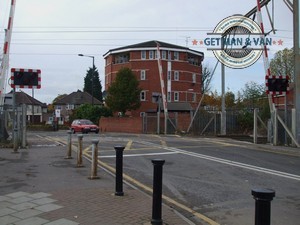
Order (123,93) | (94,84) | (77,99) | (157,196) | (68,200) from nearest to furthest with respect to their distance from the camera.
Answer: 1. (157,196)
2. (68,200)
3. (123,93)
4. (77,99)
5. (94,84)

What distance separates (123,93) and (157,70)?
11.0 metres

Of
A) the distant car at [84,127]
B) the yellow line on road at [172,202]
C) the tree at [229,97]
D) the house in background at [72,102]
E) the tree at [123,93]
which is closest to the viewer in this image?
the yellow line on road at [172,202]

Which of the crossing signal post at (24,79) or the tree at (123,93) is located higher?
the tree at (123,93)

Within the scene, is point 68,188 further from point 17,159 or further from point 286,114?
point 286,114

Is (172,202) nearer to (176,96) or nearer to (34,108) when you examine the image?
(176,96)

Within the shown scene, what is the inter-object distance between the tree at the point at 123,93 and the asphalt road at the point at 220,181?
131 feet

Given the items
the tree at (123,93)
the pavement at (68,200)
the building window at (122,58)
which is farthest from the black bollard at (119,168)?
the building window at (122,58)

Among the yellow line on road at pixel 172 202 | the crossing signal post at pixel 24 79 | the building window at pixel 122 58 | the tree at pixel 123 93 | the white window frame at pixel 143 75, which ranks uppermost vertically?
the building window at pixel 122 58

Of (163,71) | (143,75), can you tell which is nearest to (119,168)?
(143,75)

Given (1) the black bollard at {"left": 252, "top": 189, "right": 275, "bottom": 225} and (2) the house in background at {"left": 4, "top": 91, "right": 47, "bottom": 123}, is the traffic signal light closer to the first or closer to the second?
(1) the black bollard at {"left": 252, "top": 189, "right": 275, "bottom": 225}

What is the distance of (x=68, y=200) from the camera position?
7367 mm

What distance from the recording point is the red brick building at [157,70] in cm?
6562

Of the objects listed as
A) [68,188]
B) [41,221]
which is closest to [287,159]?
[68,188]

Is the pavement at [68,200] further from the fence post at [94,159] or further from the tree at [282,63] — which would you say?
the tree at [282,63]
